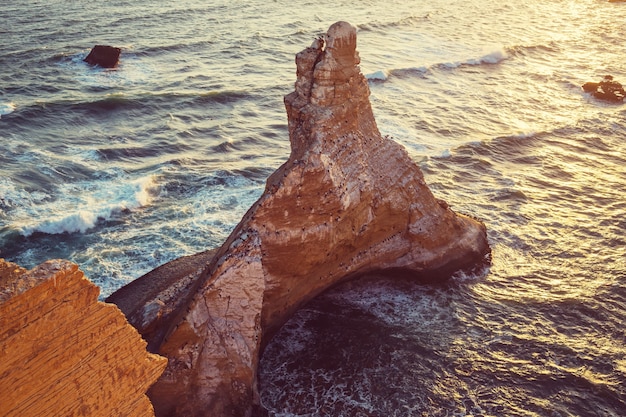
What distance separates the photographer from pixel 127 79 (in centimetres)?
3294

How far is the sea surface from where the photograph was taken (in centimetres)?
1292

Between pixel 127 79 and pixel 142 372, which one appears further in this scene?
pixel 127 79

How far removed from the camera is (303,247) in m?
12.9

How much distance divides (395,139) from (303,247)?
1392 cm

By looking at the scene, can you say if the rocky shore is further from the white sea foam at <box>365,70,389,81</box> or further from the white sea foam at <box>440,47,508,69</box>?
the white sea foam at <box>440,47,508,69</box>

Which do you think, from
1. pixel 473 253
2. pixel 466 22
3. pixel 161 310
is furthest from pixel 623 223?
pixel 466 22

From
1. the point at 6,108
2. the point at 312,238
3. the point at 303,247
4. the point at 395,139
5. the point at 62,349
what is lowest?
the point at 395,139

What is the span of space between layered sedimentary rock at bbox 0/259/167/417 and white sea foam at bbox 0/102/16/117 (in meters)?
22.2

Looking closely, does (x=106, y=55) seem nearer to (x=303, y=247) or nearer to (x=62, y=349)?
(x=303, y=247)

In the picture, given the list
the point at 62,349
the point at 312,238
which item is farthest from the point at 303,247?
the point at 62,349

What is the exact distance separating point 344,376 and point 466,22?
3934 cm

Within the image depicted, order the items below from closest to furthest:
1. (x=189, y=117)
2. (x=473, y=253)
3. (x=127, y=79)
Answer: (x=473, y=253)
(x=189, y=117)
(x=127, y=79)

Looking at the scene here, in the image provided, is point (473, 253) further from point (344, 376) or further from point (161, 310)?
point (161, 310)

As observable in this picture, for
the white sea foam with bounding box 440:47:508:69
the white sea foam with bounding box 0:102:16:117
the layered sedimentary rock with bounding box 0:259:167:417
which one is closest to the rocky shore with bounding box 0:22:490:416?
the layered sedimentary rock with bounding box 0:259:167:417
